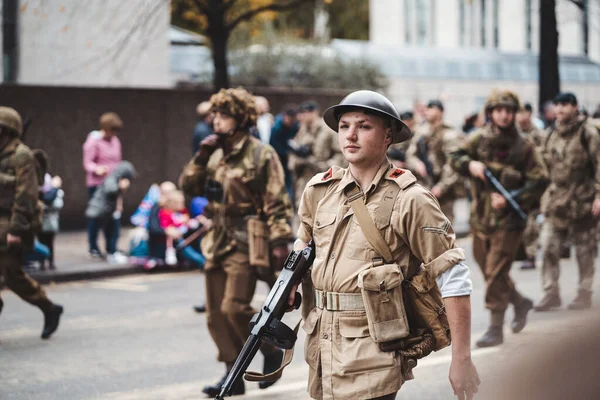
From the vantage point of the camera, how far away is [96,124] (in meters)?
17.0

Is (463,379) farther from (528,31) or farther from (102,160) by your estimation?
(528,31)

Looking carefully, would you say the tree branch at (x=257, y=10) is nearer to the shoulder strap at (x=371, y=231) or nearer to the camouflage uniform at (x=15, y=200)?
the camouflage uniform at (x=15, y=200)

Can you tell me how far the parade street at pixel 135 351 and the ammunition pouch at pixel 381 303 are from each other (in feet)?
3.54

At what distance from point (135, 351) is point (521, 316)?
3203mm

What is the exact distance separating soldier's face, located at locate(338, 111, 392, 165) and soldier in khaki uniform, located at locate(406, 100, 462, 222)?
8.85m

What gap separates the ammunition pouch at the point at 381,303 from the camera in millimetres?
3973

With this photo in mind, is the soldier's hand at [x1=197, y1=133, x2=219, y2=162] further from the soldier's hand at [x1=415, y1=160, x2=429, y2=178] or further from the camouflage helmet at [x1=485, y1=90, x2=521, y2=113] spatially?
the soldier's hand at [x1=415, y1=160, x2=429, y2=178]

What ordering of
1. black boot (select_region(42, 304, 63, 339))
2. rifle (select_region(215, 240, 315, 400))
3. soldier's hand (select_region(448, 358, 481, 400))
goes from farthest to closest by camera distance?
black boot (select_region(42, 304, 63, 339)) → rifle (select_region(215, 240, 315, 400)) → soldier's hand (select_region(448, 358, 481, 400))

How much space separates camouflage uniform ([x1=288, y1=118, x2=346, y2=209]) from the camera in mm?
14609

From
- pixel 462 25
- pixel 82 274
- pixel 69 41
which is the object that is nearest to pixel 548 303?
pixel 82 274

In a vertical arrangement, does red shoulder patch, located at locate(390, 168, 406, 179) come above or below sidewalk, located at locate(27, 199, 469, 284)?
above

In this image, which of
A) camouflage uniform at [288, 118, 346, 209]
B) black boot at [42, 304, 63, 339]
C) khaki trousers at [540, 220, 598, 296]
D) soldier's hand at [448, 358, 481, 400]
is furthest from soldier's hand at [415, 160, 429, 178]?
soldier's hand at [448, 358, 481, 400]

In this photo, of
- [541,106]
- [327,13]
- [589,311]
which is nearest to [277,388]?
[589,311]

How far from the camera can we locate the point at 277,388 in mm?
6973
